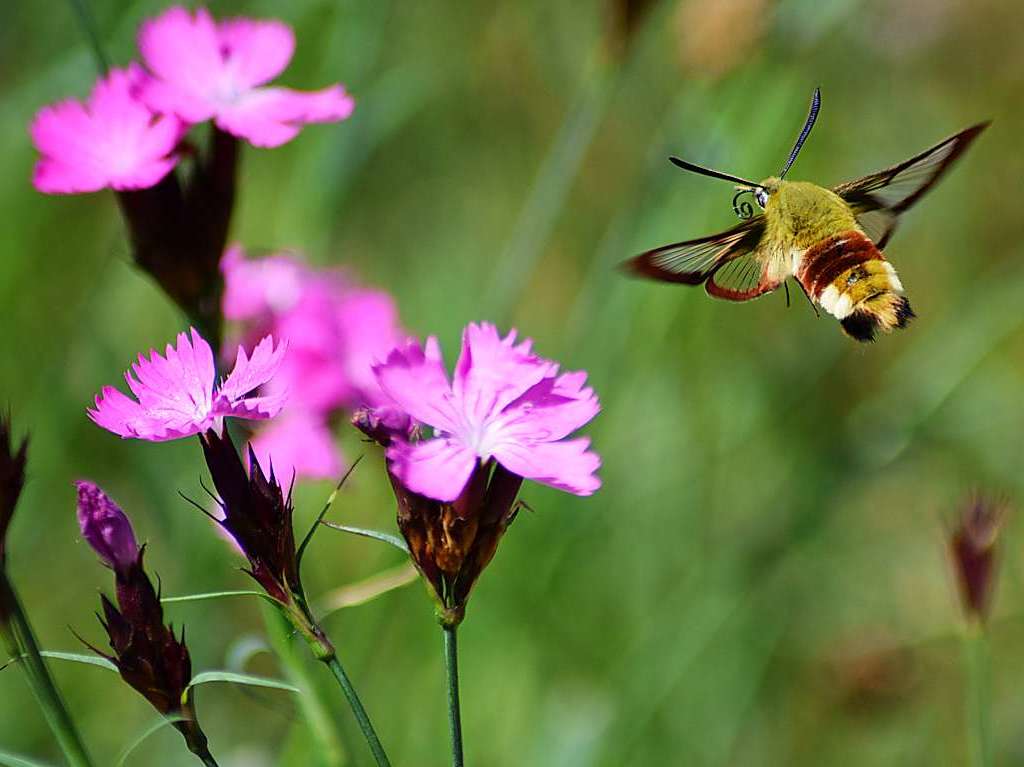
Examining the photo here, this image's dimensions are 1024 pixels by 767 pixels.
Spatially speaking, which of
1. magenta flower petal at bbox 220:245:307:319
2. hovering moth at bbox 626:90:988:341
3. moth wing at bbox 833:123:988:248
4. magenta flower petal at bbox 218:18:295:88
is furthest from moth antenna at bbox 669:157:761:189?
magenta flower petal at bbox 220:245:307:319

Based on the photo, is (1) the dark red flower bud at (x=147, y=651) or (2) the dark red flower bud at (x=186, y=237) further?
(2) the dark red flower bud at (x=186, y=237)

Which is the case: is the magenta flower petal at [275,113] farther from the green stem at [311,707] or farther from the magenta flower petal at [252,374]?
the green stem at [311,707]

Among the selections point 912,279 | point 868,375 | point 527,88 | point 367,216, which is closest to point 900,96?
point 912,279

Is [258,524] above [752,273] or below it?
below

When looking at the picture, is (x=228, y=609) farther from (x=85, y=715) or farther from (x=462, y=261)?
(x=462, y=261)

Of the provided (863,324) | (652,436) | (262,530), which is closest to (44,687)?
(262,530)

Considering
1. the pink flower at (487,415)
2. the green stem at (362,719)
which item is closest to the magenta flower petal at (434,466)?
the pink flower at (487,415)

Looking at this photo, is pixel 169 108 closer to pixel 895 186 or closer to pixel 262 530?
pixel 262 530
